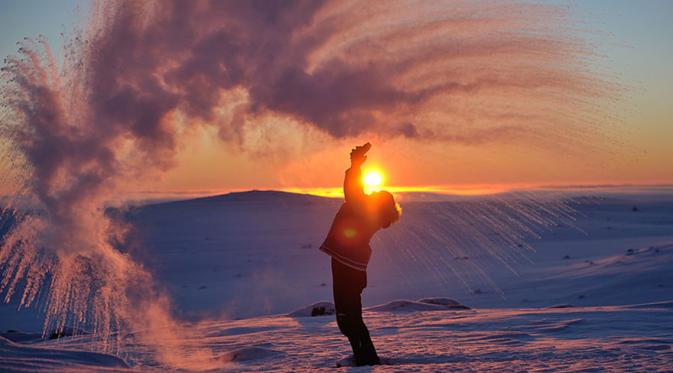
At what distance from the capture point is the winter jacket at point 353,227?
7.69 metres

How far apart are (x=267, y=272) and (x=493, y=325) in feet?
60.8

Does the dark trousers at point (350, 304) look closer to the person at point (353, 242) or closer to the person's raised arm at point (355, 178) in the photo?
the person at point (353, 242)

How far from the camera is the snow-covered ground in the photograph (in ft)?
23.9

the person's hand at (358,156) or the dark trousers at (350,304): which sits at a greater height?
the person's hand at (358,156)

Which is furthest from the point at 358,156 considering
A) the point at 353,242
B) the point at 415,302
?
the point at 415,302

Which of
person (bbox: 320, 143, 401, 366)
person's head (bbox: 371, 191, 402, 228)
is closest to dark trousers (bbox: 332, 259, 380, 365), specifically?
person (bbox: 320, 143, 401, 366)

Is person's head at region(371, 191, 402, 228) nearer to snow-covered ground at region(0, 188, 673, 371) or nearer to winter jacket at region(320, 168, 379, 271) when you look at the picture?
winter jacket at region(320, 168, 379, 271)

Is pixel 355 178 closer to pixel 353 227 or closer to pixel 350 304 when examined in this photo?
pixel 353 227

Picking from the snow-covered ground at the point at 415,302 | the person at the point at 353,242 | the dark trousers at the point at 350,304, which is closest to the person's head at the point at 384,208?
the person at the point at 353,242

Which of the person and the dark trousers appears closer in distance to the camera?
the dark trousers

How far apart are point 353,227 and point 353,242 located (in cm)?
15

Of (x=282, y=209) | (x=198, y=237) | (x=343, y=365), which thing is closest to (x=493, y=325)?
(x=343, y=365)

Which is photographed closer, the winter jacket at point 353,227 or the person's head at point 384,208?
the winter jacket at point 353,227

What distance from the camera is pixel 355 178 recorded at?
780 centimetres
